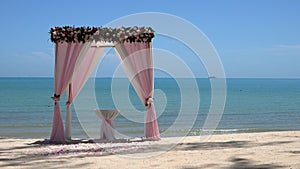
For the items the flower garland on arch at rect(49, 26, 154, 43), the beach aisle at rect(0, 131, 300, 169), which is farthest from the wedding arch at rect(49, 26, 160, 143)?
the beach aisle at rect(0, 131, 300, 169)

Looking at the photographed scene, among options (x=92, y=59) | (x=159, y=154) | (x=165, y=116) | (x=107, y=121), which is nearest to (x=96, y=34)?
(x=92, y=59)

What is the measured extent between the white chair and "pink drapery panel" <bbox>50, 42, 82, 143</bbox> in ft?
3.08

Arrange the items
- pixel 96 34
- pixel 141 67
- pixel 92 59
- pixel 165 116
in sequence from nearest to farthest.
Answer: pixel 96 34
pixel 141 67
pixel 92 59
pixel 165 116

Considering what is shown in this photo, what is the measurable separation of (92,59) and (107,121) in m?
1.45

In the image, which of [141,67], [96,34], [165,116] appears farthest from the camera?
[165,116]

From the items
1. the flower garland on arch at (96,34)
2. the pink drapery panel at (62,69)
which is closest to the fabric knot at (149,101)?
the flower garland on arch at (96,34)

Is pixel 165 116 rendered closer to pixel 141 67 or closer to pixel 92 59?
pixel 92 59

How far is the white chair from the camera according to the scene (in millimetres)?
10188

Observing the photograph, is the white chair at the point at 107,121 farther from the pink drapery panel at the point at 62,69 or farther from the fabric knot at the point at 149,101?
the pink drapery panel at the point at 62,69

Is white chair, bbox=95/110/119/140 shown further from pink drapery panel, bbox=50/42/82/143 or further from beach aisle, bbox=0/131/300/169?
pink drapery panel, bbox=50/42/82/143

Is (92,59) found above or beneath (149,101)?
above

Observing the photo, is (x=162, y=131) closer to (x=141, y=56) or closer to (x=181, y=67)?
(x=181, y=67)

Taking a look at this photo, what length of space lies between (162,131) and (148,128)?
5.16m

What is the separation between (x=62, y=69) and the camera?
9711 millimetres
